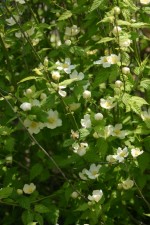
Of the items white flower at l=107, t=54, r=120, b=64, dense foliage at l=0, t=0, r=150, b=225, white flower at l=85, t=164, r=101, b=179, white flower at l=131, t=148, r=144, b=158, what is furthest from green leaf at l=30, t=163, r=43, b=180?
white flower at l=107, t=54, r=120, b=64

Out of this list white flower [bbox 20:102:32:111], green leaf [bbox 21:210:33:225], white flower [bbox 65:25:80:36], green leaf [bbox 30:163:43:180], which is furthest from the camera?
white flower [bbox 65:25:80:36]

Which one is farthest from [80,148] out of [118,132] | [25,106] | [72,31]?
[72,31]

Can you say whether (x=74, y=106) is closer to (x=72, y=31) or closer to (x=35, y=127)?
(x=35, y=127)

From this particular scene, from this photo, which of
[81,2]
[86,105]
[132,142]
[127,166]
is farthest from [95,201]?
[81,2]

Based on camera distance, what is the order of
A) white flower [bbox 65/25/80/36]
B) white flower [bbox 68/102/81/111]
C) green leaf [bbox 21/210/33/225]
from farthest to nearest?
white flower [bbox 65/25/80/36] < white flower [bbox 68/102/81/111] < green leaf [bbox 21/210/33/225]

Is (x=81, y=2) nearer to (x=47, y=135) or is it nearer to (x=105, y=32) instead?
(x=105, y=32)

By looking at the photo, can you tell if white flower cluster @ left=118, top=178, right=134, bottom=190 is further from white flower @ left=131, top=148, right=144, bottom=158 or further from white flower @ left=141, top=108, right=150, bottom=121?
white flower @ left=141, top=108, right=150, bottom=121
